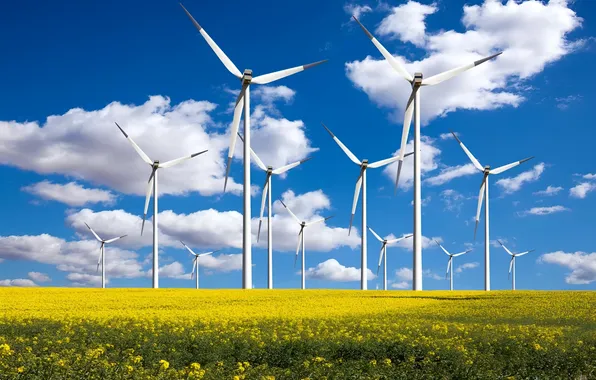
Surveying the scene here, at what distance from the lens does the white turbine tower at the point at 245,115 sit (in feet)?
215

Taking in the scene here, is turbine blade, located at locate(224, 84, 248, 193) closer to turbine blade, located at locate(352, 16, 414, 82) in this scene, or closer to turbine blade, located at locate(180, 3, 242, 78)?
turbine blade, located at locate(180, 3, 242, 78)

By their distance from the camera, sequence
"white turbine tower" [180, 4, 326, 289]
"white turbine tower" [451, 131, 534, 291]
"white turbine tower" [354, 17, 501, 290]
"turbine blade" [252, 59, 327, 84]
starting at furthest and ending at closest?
1. "white turbine tower" [451, 131, 534, 291]
2. "turbine blade" [252, 59, 327, 84]
3. "white turbine tower" [354, 17, 501, 290]
4. "white turbine tower" [180, 4, 326, 289]

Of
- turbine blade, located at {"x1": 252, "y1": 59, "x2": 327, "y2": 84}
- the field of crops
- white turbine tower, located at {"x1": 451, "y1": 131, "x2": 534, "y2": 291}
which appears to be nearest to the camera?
the field of crops

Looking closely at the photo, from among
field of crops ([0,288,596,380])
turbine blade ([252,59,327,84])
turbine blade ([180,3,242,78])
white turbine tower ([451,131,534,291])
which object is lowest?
field of crops ([0,288,596,380])

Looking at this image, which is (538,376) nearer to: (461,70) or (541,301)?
(541,301)

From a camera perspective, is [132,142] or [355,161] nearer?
[132,142]

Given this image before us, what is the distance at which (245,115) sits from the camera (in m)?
69.5

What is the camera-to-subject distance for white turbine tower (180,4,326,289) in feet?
215

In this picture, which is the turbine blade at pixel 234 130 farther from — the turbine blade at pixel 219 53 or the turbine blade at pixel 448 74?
the turbine blade at pixel 448 74

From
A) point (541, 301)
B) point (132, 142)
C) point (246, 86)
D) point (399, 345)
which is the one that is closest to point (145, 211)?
point (132, 142)

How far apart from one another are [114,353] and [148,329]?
11.5ft

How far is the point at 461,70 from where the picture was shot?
73938 mm

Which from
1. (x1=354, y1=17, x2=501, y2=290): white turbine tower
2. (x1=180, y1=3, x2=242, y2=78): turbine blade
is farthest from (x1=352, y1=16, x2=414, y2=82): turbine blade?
(x1=180, y1=3, x2=242, y2=78): turbine blade

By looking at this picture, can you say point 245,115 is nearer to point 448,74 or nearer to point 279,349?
point 448,74
